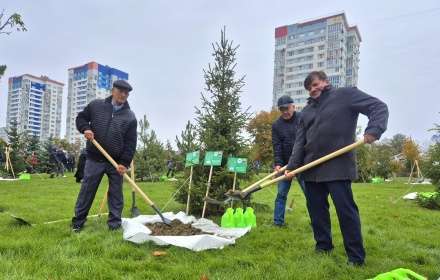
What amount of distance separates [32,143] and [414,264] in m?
32.2

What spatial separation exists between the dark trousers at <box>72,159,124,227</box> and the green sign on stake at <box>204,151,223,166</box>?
180cm

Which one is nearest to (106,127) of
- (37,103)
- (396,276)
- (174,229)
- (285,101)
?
(174,229)

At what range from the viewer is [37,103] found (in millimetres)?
83312

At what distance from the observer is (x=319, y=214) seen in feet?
14.6

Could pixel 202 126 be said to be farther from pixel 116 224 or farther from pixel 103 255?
pixel 103 255

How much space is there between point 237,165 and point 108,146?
2382mm

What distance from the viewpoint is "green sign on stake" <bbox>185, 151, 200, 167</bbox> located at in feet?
22.7

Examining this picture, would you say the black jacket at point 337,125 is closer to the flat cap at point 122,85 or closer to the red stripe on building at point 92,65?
the flat cap at point 122,85

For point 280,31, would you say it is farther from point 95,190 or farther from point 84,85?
point 95,190

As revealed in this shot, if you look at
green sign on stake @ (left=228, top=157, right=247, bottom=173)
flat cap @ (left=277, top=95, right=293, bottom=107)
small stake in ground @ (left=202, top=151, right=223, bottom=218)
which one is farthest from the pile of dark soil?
flat cap @ (left=277, top=95, right=293, bottom=107)

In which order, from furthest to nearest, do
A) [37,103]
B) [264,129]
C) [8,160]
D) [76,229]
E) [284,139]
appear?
[37,103]
[264,129]
[8,160]
[284,139]
[76,229]

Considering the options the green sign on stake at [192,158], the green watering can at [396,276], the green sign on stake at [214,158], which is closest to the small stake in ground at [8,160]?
the green sign on stake at [192,158]

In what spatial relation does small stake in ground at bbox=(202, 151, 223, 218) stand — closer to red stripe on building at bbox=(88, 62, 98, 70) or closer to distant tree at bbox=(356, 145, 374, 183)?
distant tree at bbox=(356, 145, 374, 183)

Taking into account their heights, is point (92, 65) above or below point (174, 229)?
above
